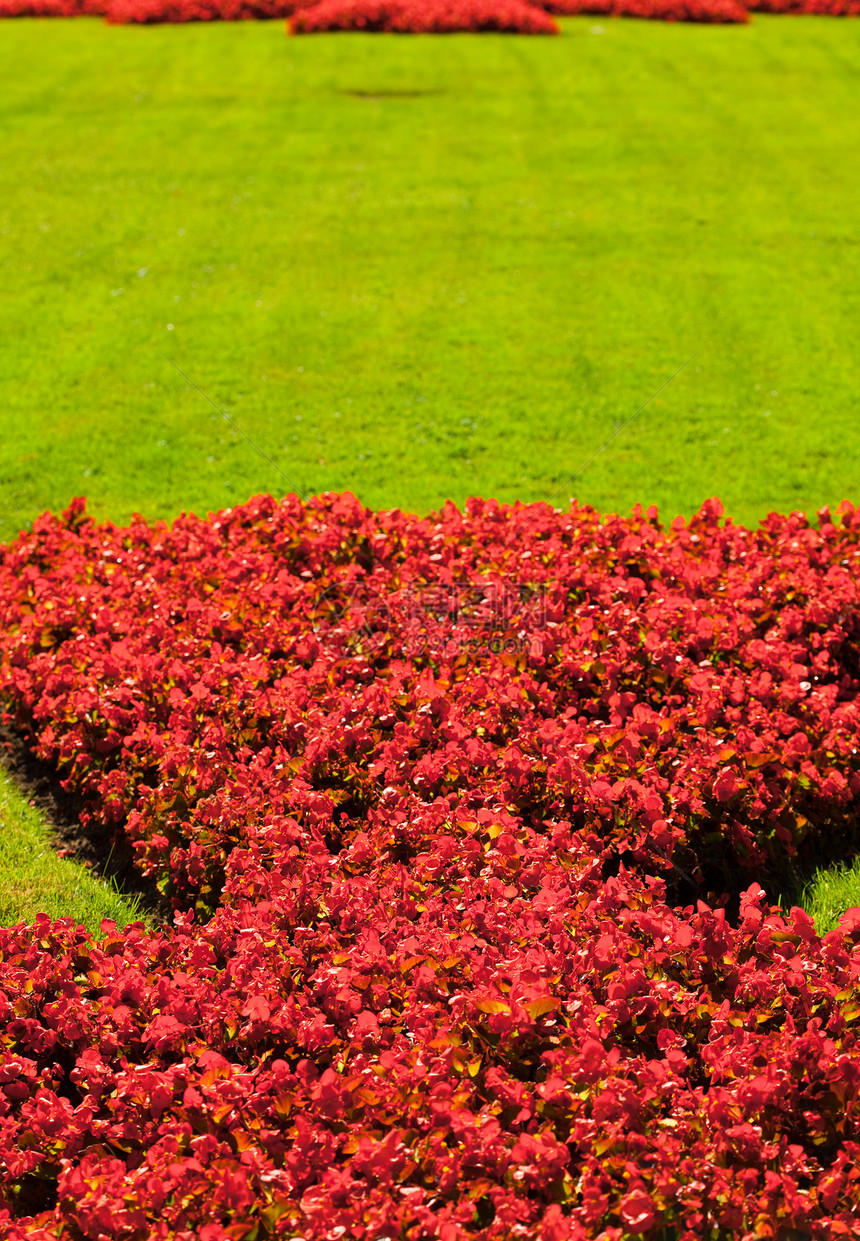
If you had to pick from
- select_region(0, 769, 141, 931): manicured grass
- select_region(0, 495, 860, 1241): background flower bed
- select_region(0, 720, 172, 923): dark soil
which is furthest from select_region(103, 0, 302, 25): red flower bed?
select_region(0, 769, 141, 931): manicured grass

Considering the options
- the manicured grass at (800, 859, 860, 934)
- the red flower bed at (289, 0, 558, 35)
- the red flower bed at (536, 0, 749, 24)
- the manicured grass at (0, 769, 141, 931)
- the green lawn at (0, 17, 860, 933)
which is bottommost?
the manicured grass at (0, 769, 141, 931)

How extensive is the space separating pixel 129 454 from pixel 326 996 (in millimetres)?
6090

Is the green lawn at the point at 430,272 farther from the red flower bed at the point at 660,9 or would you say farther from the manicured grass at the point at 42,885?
the manicured grass at the point at 42,885

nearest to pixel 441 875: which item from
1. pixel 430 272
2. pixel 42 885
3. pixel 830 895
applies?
pixel 830 895

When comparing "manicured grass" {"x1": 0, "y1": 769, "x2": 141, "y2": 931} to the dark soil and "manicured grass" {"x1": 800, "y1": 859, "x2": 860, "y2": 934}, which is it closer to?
the dark soil

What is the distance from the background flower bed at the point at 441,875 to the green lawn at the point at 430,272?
1.97 meters

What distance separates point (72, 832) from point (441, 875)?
7.46 feet

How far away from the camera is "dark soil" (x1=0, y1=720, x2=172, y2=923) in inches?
192

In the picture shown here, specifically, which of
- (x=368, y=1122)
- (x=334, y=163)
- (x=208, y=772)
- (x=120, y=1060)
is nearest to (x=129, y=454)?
(x=208, y=772)

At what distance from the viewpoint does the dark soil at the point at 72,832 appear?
4.88 metres

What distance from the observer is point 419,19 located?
18.8 metres

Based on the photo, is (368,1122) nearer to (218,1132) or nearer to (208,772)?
(218,1132)

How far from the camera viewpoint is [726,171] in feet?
45.2

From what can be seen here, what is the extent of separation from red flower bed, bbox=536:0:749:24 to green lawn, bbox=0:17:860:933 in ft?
6.66
